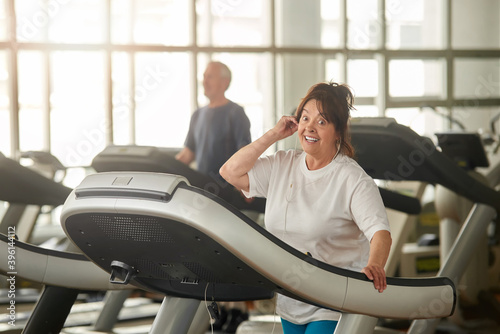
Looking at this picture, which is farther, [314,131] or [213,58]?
[213,58]

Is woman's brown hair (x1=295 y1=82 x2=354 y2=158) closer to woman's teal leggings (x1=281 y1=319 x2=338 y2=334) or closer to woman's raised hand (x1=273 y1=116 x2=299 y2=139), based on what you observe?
woman's raised hand (x1=273 y1=116 x2=299 y2=139)

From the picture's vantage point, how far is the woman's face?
5.18 ft

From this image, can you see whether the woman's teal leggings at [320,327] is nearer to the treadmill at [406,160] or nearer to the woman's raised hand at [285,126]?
the woman's raised hand at [285,126]

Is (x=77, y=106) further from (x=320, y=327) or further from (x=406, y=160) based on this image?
(x=320, y=327)

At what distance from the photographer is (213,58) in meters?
5.73

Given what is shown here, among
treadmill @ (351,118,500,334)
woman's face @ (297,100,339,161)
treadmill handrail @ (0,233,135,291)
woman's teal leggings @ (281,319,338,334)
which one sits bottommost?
woman's teal leggings @ (281,319,338,334)

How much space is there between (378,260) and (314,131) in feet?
1.09

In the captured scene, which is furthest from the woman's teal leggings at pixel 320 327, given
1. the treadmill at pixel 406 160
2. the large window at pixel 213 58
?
the large window at pixel 213 58

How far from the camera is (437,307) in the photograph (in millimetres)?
1416

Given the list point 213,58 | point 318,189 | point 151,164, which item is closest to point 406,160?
point 318,189

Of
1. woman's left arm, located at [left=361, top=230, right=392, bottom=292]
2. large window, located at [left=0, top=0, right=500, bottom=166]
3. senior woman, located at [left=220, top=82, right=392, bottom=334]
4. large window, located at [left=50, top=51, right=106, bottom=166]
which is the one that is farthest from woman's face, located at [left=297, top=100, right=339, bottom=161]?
large window, located at [left=50, top=51, right=106, bottom=166]

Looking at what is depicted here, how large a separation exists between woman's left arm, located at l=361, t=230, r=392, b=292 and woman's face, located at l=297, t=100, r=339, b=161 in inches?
9.9

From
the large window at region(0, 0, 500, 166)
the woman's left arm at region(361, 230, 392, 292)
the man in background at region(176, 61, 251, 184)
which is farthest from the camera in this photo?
the large window at region(0, 0, 500, 166)

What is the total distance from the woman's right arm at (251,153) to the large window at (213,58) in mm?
3218
